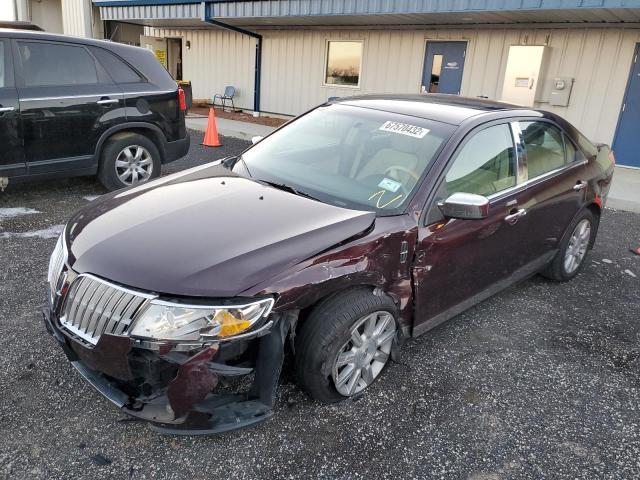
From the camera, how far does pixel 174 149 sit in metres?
6.65

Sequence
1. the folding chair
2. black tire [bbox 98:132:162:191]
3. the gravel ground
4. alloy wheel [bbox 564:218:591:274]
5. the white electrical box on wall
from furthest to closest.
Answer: the folding chair, the white electrical box on wall, black tire [bbox 98:132:162:191], alloy wheel [bbox 564:218:591:274], the gravel ground

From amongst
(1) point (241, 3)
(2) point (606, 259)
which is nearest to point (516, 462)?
(2) point (606, 259)

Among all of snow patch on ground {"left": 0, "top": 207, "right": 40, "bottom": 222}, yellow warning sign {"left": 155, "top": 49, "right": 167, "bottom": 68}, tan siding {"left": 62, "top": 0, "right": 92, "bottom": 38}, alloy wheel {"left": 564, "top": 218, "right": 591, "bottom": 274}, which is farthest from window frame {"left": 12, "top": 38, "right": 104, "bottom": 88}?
tan siding {"left": 62, "top": 0, "right": 92, "bottom": 38}

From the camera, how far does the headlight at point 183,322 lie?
6.96 feet

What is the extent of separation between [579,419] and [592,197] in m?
2.26

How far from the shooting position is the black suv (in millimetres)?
5285

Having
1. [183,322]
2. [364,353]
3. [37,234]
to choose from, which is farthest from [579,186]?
[37,234]

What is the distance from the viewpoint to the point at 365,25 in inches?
452

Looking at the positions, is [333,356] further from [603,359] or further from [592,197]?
[592,197]

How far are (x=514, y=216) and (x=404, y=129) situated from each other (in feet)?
3.14

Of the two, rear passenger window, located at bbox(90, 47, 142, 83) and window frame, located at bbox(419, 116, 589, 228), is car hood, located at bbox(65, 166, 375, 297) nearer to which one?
window frame, located at bbox(419, 116, 589, 228)

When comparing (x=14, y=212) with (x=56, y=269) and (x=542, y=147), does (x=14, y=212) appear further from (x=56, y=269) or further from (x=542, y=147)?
(x=542, y=147)

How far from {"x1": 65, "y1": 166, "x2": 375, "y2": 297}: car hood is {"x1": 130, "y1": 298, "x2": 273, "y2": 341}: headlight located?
69 millimetres

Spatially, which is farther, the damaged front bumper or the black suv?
the black suv
